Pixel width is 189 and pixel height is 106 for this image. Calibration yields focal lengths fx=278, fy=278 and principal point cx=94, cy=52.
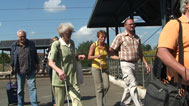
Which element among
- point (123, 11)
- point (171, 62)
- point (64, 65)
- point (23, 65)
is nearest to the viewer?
point (171, 62)

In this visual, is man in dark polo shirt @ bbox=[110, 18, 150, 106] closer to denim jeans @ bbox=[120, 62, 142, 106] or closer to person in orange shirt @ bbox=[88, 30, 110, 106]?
denim jeans @ bbox=[120, 62, 142, 106]

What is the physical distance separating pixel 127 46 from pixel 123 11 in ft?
29.6

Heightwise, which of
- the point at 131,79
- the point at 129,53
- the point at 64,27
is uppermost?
the point at 64,27

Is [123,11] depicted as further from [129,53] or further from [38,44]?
[38,44]

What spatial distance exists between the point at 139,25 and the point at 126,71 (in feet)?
39.4

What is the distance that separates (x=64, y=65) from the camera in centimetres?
442

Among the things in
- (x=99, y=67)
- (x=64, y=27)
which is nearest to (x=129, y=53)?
(x=99, y=67)

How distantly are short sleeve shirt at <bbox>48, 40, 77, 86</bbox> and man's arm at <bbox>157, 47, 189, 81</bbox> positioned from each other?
2.10 metres

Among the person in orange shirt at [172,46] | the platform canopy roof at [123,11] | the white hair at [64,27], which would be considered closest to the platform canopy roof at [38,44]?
the platform canopy roof at [123,11]

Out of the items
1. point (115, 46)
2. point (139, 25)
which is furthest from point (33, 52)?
point (139, 25)

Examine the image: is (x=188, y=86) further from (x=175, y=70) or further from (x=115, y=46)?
(x=115, y=46)

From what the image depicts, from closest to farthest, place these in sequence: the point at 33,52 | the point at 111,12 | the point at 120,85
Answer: the point at 33,52
the point at 120,85
the point at 111,12

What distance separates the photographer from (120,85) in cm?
1141

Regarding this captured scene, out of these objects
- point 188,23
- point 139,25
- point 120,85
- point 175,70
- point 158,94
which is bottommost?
point 120,85
